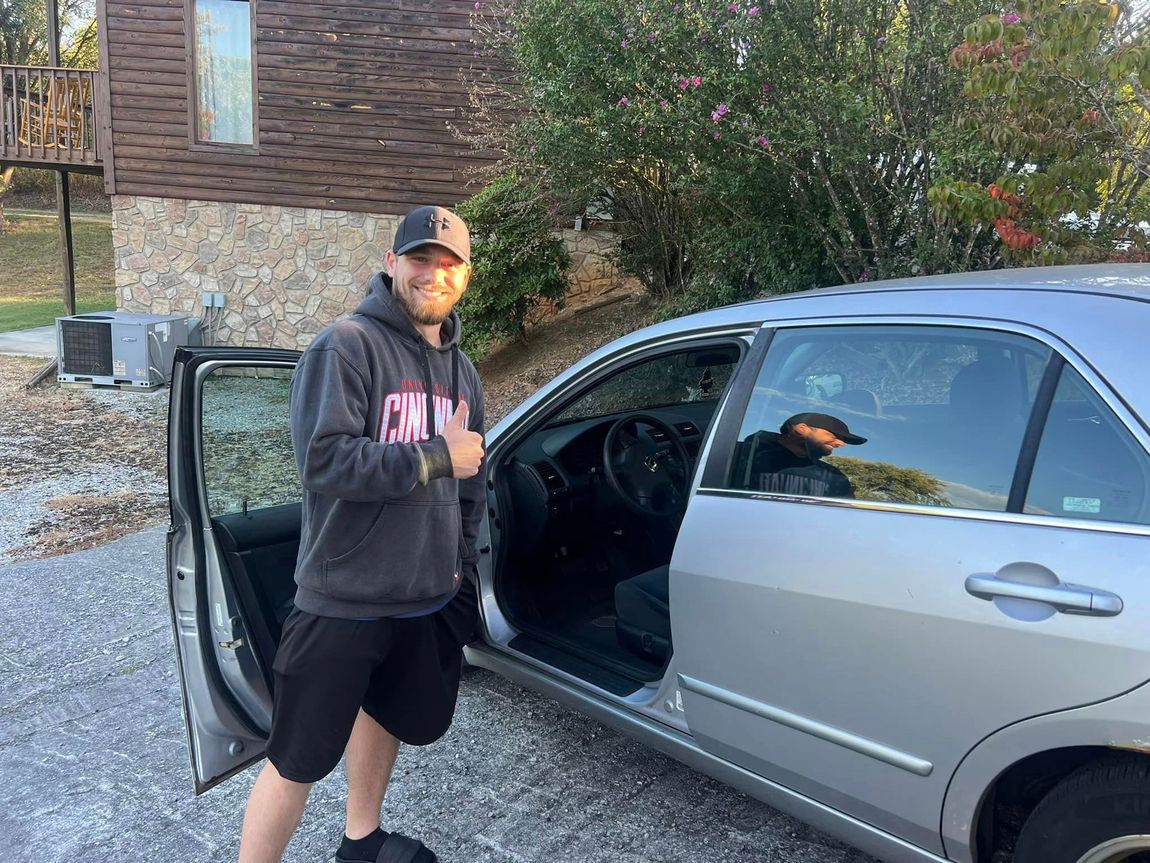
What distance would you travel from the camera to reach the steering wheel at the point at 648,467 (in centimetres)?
342

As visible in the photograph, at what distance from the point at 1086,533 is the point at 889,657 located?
1.54ft

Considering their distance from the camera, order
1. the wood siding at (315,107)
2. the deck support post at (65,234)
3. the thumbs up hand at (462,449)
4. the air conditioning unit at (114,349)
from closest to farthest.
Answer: the thumbs up hand at (462,449)
the air conditioning unit at (114,349)
the wood siding at (315,107)
the deck support post at (65,234)

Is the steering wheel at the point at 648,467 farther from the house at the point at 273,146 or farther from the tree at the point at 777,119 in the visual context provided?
the house at the point at 273,146

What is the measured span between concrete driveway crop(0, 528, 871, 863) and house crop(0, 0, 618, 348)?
8.12 m

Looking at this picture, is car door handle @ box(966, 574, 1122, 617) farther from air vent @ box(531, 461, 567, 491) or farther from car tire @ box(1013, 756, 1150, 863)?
air vent @ box(531, 461, 567, 491)

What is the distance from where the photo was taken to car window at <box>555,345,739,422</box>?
352 centimetres

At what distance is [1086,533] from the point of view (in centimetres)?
165

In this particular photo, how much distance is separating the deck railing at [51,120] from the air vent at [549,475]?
11021 mm

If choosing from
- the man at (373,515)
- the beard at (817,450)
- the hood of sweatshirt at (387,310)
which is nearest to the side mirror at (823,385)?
the beard at (817,450)

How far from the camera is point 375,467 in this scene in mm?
1884

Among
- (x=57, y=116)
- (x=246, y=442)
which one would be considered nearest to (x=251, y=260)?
(x=57, y=116)

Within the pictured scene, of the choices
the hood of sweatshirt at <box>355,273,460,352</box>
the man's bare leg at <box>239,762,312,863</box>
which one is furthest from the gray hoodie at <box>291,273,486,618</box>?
the man's bare leg at <box>239,762,312,863</box>

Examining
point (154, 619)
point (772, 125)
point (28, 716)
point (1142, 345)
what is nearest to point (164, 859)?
point (28, 716)

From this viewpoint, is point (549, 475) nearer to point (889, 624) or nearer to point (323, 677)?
point (323, 677)
